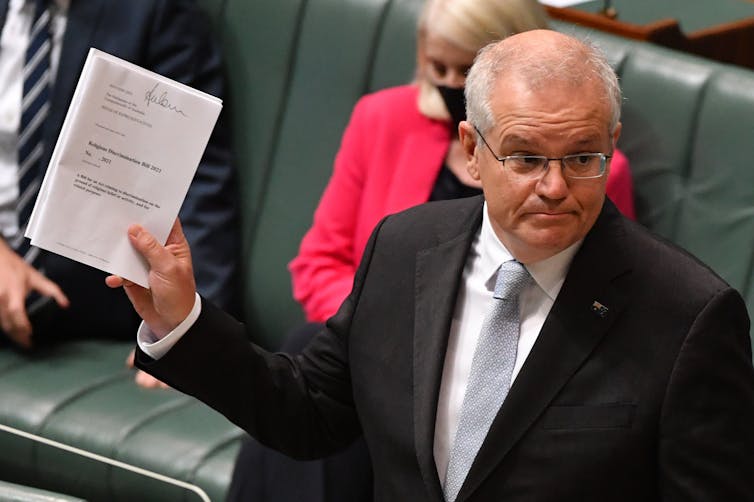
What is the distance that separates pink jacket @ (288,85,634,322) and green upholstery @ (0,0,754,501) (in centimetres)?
20

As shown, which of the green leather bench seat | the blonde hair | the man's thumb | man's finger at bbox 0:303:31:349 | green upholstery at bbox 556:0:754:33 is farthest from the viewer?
green upholstery at bbox 556:0:754:33

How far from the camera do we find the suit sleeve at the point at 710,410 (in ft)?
5.07

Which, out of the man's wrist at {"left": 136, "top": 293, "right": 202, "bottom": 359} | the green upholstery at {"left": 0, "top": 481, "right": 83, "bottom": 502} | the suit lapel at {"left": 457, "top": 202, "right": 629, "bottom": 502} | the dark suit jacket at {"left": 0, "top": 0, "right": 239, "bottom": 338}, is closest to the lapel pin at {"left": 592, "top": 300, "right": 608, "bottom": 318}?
the suit lapel at {"left": 457, "top": 202, "right": 629, "bottom": 502}

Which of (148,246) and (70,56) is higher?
(148,246)

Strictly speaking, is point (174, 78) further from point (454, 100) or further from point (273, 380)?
point (273, 380)

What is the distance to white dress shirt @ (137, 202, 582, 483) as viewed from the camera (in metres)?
1.67

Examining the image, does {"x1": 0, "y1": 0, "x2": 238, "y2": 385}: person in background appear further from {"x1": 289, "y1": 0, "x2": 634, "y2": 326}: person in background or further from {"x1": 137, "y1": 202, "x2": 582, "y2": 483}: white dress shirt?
{"x1": 137, "y1": 202, "x2": 582, "y2": 483}: white dress shirt

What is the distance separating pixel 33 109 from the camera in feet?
9.61

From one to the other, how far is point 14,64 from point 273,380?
1.42 meters

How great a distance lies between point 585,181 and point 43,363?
166cm

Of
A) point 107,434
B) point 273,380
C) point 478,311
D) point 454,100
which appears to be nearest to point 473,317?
point 478,311

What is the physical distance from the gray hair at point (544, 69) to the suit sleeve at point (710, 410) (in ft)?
0.80

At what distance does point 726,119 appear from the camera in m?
2.52

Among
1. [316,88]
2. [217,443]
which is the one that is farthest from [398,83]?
[217,443]
